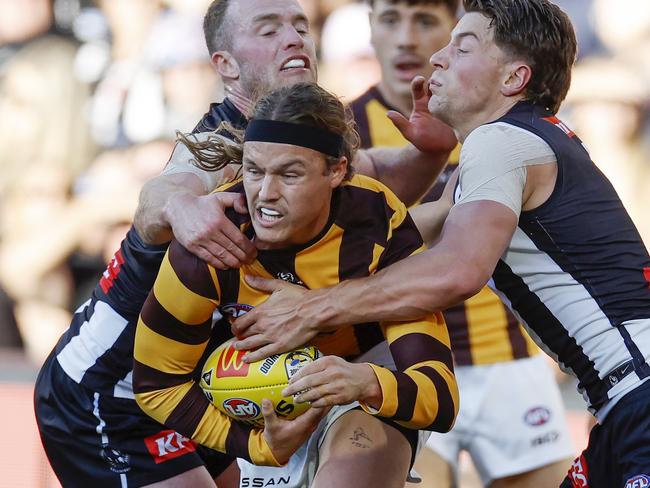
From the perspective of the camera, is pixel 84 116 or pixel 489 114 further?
pixel 84 116

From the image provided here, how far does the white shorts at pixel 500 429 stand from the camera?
5.29 m

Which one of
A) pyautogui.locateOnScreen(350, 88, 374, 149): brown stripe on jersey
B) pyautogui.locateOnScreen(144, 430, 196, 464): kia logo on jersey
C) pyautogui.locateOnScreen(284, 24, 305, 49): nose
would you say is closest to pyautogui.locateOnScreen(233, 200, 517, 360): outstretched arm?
pyautogui.locateOnScreen(144, 430, 196, 464): kia logo on jersey

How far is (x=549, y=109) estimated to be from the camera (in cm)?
389

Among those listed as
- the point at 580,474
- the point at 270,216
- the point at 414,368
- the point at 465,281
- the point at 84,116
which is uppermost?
the point at 84,116

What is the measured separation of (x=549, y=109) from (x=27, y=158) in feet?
24.2

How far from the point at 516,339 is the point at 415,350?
6.84 ft

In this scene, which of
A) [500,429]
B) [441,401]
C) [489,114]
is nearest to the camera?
[441,401]

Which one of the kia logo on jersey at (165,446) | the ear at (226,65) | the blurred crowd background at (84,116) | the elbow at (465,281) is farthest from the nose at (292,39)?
the blurred crowd background at (84,116)

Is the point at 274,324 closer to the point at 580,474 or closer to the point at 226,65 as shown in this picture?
the point at 580,474

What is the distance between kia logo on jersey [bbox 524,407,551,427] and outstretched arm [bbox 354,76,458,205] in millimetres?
1328

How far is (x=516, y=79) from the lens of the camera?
12.5 feet

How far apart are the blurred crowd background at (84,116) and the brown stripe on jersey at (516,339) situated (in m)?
4.01

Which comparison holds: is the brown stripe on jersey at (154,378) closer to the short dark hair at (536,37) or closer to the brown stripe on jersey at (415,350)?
the brown stripe on jersey at (415,350)

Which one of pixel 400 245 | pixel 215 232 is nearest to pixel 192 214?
pixel 215 232
